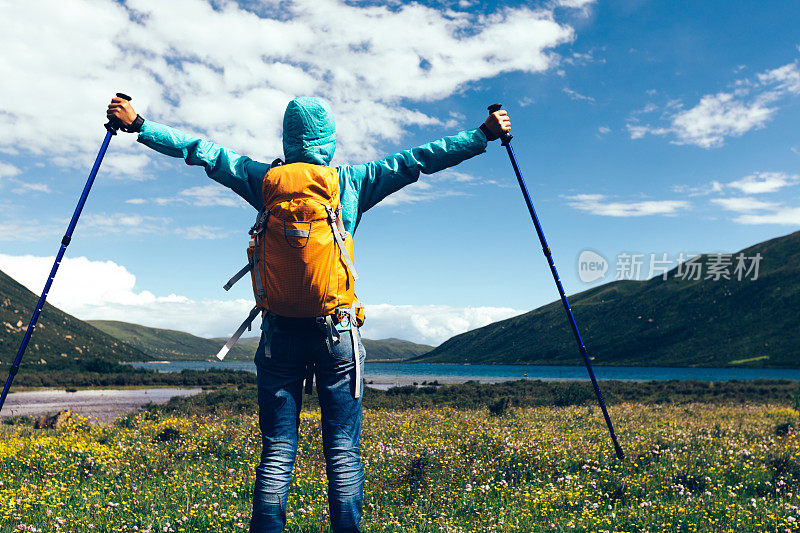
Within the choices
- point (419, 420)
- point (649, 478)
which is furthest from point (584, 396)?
point (649, 478)

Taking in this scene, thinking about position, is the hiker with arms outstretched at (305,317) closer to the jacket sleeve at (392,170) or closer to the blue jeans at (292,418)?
the blue jeans at (292,418)

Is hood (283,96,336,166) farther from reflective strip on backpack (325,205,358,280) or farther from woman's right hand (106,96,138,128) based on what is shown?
woman's right hand (106,96,138,128)

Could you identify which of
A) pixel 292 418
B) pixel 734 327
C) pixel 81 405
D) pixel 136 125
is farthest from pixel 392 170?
pixel 734 327

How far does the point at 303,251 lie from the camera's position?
11.2 feet

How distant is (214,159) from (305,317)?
1.65 m

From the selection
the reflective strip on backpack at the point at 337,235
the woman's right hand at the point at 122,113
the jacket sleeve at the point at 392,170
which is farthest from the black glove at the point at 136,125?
the reflective strip on backpack at the point at 337,235

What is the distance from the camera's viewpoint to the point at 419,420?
16750 millimetres

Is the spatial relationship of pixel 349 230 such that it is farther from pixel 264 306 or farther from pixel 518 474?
pixel 518 474

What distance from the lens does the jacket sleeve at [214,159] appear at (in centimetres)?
405

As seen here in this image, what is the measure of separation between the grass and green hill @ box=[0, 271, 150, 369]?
118412 mm

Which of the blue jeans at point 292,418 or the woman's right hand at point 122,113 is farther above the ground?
the woman's right hand at point 122,113

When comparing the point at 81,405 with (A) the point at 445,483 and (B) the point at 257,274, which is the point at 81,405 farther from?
(B) the point at 257,274

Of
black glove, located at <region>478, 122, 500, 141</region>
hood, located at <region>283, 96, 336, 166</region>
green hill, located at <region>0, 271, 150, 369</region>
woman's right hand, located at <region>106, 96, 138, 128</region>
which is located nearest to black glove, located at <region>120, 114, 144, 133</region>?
woman's right hand, located at <region>106, 96, 138, 128</region>

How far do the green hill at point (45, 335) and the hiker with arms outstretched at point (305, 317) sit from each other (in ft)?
412
